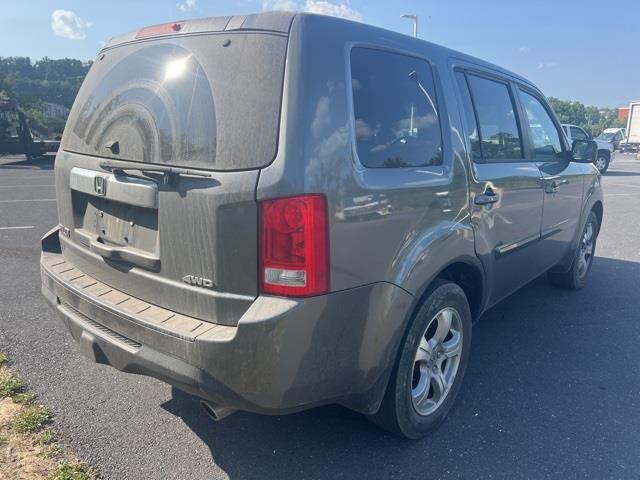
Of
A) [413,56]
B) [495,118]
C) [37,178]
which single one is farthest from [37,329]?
[37,178]

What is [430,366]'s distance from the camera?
9.37 feet

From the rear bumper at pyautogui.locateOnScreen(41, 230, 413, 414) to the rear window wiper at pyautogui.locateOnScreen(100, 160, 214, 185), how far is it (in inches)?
23.1

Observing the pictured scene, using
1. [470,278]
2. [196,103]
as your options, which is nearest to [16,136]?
[196,103]

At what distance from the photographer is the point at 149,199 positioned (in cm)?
227

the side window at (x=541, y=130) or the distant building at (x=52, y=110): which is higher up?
the distant building at (x=52, y=110)

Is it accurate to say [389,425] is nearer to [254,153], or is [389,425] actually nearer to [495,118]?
[254,153]

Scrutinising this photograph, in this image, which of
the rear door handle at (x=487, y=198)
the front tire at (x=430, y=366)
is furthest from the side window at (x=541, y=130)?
the front tire at (x=430, y=366)

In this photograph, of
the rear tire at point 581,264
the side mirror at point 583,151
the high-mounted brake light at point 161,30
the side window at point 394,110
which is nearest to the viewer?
the side window at point 394,110

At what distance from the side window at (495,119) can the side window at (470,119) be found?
0.24 feet

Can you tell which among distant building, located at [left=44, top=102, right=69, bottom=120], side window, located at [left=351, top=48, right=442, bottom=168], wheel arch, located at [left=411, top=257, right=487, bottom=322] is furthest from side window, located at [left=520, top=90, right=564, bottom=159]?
distant building, located at [left=44, top=102, right=69, bottom=120]

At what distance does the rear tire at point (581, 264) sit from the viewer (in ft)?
17.0

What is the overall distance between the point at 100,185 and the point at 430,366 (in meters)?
1.97

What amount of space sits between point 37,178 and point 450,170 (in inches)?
624

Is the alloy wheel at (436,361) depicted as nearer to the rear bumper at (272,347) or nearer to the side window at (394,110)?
the rear bumper at (272,347)
